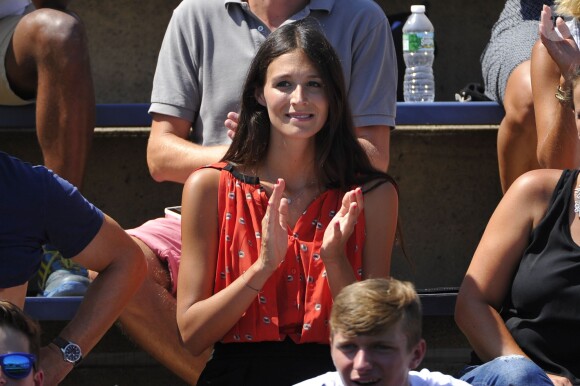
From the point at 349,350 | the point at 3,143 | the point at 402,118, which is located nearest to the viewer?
the point at 349,350

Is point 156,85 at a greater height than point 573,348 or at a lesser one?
greater

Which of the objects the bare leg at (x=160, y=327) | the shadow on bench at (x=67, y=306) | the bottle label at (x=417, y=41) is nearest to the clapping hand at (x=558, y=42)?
the shadow on bench at (x=67, y=306)

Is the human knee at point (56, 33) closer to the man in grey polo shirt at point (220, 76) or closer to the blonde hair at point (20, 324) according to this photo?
the man in grey polo shirt at point (220, 76)

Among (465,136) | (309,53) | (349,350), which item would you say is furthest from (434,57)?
(349,350)

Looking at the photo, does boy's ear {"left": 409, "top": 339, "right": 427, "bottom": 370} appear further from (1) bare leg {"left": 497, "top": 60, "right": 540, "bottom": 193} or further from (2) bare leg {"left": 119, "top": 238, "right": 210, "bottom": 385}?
(1) bare leg {"left": 497, "top": 60, "right": 540, "bottom": 193}

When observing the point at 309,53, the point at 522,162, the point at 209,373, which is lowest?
the point at 209,373

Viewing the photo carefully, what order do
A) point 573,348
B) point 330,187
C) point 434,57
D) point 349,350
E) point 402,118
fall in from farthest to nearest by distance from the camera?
point 434,57, point 402,118, point 330,187, point 573,348, point 349,350

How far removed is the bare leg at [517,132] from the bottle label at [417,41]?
0.56 m

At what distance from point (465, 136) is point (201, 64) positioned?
46.1 inches

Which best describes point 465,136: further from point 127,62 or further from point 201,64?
point 127,62

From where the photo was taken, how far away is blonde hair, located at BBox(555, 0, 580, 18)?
4.18 metres

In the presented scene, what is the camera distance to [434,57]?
529 centimetres

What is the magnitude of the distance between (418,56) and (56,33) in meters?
1.47

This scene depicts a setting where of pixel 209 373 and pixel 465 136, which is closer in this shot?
pixel 209 373
